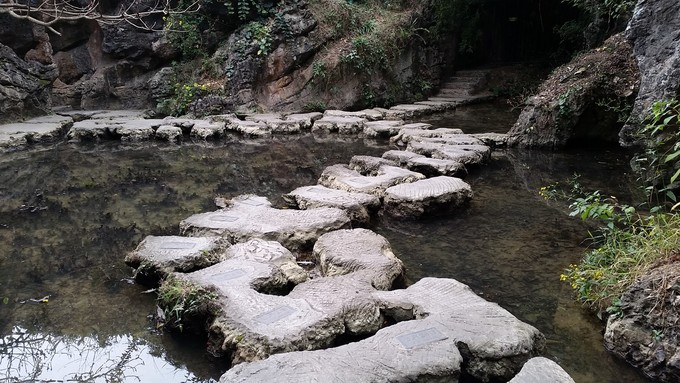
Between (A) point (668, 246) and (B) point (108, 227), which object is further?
(B) point (108, 227)

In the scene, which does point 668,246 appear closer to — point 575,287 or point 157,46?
point 575,287

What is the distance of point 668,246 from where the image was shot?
9.78 ft

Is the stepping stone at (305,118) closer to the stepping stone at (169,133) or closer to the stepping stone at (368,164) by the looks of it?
the stepping stone at (169,133)

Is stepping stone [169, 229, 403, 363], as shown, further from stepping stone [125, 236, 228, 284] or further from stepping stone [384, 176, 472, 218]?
stepping stone [384, 176, 472, 218]

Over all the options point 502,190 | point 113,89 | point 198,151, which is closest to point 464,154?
point 502,190

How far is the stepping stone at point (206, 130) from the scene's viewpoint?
988 centimetres

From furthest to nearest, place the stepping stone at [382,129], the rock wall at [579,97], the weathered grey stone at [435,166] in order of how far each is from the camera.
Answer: the stepping stone at [382,129], the rock wall at [579,97], the weathered grey stone at [435,166]

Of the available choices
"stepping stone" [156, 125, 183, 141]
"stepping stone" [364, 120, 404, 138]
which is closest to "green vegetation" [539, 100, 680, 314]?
"stepping stone" [364, 120, 404, 138]

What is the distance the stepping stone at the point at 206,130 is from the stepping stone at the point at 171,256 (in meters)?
6.11

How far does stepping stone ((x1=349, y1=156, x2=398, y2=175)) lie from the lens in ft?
21.3

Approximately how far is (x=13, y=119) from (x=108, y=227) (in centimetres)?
729

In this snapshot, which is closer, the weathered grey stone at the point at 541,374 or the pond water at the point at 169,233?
the weathered grey stone at the point at 541,374

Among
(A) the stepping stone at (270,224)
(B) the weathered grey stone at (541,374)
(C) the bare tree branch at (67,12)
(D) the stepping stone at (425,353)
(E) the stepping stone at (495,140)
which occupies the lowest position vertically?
(E) the stepping stone at (495,140)

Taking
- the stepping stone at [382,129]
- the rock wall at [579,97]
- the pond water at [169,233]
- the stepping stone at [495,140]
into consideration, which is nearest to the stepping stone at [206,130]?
the pond water at [169,233]
